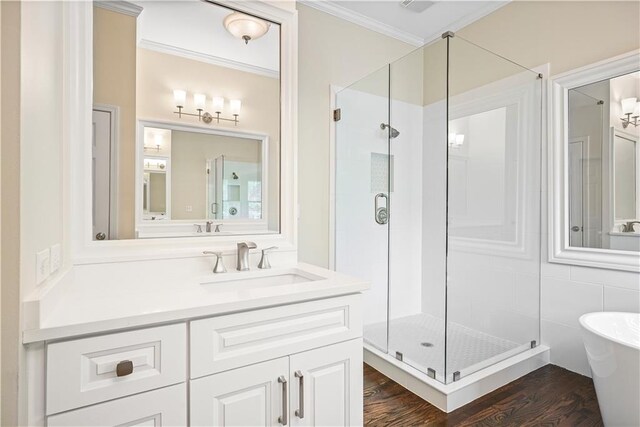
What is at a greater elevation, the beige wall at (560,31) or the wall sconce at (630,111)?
the beige wall at (560,31)

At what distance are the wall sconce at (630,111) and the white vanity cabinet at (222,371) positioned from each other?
2016 mm

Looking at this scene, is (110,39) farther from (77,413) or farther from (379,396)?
(379,396)

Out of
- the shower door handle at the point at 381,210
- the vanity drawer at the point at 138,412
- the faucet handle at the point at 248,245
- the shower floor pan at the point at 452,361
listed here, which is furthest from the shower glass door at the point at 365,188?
the vanity drawer at the point at 138,412

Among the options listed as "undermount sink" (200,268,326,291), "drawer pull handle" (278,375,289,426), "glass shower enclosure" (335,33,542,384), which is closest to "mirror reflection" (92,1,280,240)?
"undermount sink" (200,268,326,291)

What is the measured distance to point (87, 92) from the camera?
1395 mm

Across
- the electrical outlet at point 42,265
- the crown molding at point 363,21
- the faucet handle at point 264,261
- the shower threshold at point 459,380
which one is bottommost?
the shower threshold at point 459,380

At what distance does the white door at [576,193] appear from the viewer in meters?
2.22

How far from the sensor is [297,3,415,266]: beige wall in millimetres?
2533

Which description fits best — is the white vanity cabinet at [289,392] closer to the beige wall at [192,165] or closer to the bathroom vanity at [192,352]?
the bathroom vanity at [192,352]

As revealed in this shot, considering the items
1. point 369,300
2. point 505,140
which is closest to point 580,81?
point 505,140

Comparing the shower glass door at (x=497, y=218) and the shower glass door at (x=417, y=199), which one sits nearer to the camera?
the shower glass door at (x=497, y=218)

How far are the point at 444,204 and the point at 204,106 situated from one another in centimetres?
180

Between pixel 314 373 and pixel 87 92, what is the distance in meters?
1.47

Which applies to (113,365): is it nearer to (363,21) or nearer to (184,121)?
(184,121)
